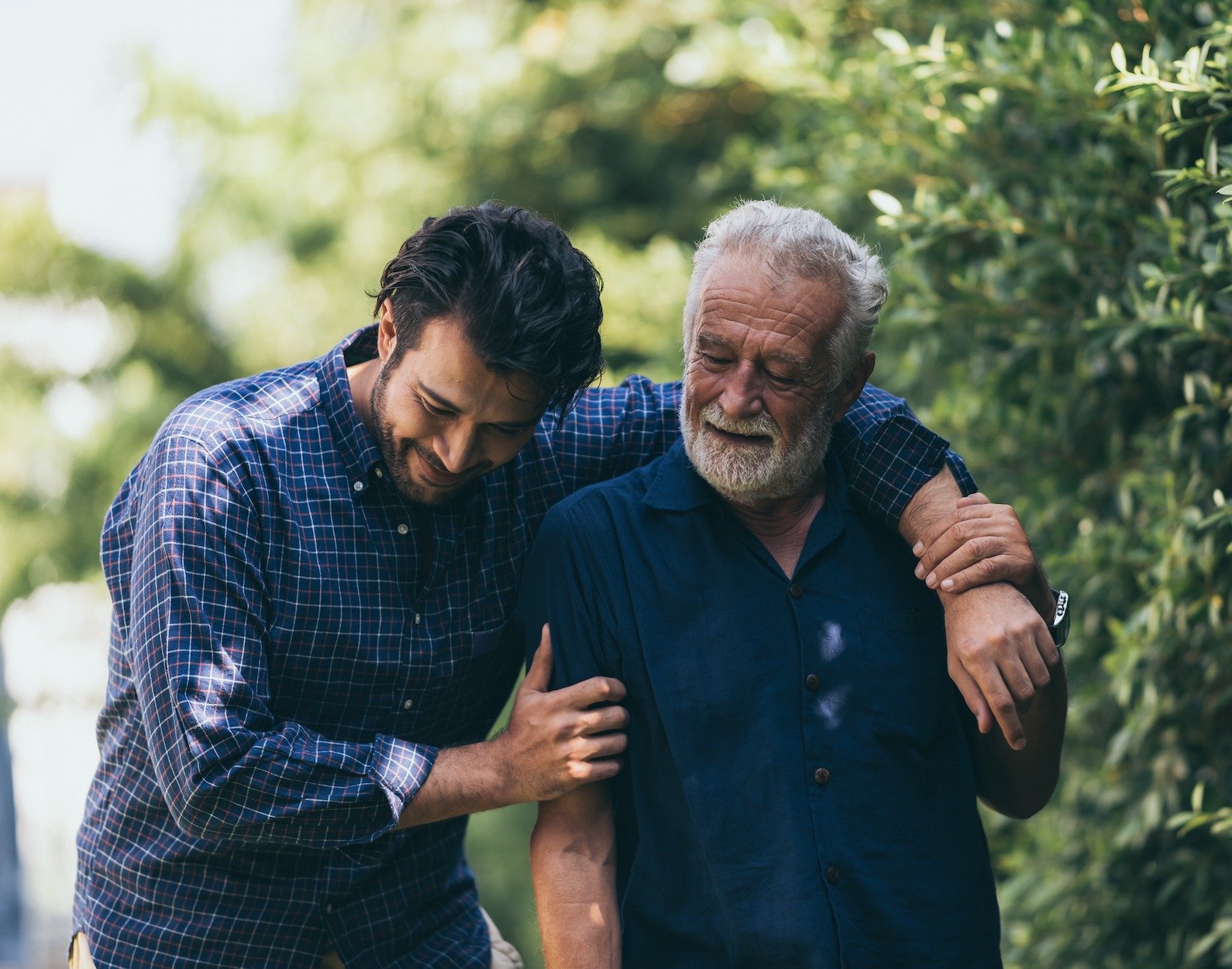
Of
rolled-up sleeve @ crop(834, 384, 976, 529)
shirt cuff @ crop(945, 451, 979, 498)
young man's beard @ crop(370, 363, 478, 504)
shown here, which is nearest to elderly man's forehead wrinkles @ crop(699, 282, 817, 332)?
rolled-up sleeve @ crop(834, 384, 976, 529)

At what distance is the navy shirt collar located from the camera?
2236mm

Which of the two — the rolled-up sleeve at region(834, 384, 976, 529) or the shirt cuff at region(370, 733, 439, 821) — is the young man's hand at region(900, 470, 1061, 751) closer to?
the rolled-up sleeve at region(834, 384, 976, 529)

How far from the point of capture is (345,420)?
2.27m

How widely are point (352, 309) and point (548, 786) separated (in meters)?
4.97

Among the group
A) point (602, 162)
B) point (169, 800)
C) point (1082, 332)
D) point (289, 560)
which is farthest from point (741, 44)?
point (169, 800)

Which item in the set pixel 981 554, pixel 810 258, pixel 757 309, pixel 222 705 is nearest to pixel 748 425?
pixel 757 309

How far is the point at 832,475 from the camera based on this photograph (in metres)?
2.40

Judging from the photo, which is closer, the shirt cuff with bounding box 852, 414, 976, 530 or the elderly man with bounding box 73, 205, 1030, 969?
the elderly man with bounding box 73, 205, 1030, 969

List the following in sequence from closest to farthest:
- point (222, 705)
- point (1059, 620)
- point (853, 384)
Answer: point (222, 705), point (1059, 620), point (853, 384)

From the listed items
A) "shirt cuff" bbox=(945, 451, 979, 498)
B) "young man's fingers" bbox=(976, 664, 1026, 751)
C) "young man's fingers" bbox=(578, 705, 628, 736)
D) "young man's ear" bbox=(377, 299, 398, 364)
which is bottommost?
"young man's fingers" bbox=(976, 664, 1026, 751)

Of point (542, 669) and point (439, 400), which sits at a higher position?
point (439, 400)

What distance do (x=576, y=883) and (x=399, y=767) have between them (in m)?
0.37

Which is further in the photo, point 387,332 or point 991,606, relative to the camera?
point 387,332

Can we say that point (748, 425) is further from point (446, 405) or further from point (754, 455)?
point (446, 405)
